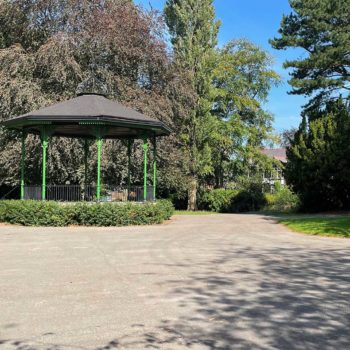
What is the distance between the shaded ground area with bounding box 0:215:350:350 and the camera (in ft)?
16.3

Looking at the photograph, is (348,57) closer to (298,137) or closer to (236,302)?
(298,137)

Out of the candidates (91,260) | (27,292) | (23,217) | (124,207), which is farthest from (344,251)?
(23,217)

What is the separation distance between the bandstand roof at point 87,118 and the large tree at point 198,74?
13.4 metres

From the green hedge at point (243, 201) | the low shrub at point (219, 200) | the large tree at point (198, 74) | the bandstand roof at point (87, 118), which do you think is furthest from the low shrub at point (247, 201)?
the bandstand roof at point (87, 118)

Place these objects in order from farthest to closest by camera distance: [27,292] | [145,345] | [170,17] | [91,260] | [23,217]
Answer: [170,17], [23,217], [91,260], [27,292], [145,345]

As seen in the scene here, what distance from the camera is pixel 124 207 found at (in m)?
18.6

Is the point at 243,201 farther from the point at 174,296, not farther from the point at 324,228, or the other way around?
the point at 174,296

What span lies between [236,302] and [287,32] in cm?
2809

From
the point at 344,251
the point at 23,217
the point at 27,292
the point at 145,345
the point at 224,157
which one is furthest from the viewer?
the point at 224,157

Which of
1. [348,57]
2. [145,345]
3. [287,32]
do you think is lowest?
[145,345]

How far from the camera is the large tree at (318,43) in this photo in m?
28.6

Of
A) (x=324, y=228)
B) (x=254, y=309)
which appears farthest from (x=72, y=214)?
(x=254, y=309)

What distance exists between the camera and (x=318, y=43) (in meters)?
30.2

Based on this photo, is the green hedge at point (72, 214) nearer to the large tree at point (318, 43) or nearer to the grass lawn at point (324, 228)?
the grass lawn at point (324, 228)
